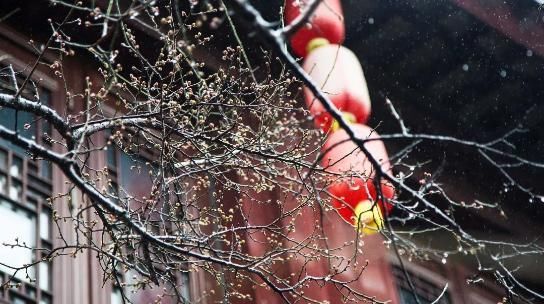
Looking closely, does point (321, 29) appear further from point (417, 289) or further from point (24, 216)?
point (417, 289)

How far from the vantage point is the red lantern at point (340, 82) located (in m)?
5.33

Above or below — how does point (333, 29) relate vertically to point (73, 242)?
above

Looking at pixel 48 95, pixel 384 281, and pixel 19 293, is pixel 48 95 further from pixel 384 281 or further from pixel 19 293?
pixel 384 281

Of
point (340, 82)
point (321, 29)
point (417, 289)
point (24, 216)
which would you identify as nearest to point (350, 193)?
point (340, 82)

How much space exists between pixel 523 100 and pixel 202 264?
428cm

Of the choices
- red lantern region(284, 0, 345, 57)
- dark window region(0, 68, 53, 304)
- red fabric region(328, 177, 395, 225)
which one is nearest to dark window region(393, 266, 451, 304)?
red fabric region(328, 177, 395, 225)

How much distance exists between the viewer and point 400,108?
25.5 feet

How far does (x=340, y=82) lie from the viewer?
537 centimetres

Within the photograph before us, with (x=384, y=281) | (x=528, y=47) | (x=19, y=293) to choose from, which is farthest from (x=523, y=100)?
(x=19, y=293)

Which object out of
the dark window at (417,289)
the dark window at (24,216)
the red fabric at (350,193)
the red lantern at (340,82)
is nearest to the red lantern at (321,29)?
the red lantern at (340,82)

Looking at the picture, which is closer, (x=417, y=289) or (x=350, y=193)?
(x=350, y=193)

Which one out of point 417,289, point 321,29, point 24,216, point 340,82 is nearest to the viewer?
point 24,216

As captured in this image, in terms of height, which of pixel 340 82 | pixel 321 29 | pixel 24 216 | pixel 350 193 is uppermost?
pixel 321 29

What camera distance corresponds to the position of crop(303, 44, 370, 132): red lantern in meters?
5.33
